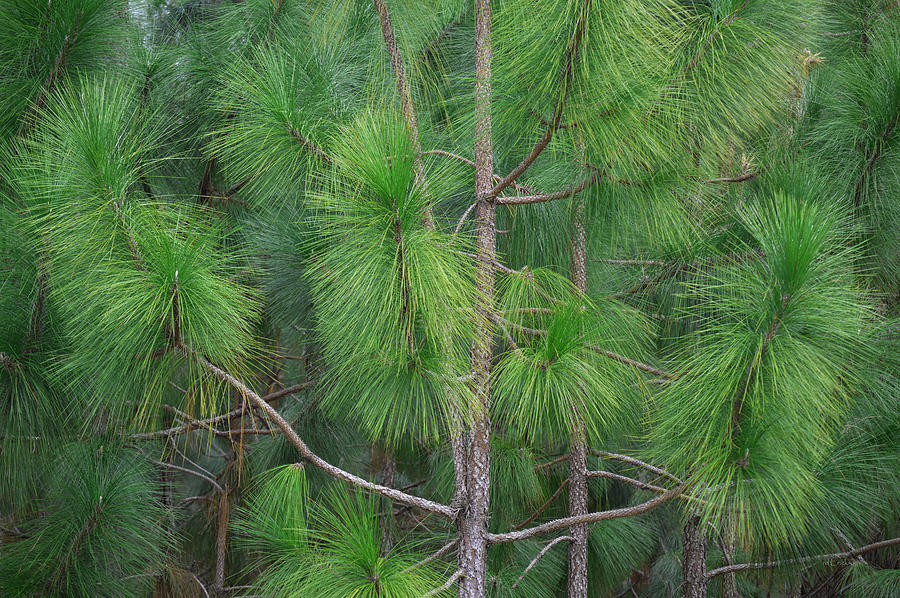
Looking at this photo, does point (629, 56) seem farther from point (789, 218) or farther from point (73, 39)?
point (73, 39)

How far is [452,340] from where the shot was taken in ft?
5.23

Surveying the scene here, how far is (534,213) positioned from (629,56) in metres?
0.96

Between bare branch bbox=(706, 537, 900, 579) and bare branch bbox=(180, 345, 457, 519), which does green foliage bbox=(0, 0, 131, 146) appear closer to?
bare branch bbox=(180, 345, 457, 519)

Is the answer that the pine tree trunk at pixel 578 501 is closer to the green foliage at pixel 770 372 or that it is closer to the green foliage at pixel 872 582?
the green foliage at pixel 872 582

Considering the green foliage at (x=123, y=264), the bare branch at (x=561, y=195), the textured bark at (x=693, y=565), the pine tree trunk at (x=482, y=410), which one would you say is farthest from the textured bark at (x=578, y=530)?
the green foliage at (x=123, y=264)

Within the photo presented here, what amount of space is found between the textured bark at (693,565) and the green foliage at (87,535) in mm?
1833

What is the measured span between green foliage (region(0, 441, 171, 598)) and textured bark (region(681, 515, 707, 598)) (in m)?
1.83

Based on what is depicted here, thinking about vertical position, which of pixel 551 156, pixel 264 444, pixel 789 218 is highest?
pixel 551 156

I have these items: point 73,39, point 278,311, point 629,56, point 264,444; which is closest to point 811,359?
point 629,56

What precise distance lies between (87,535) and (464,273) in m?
1.38

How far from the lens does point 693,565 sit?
9.32 ft

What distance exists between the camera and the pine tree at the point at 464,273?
143cm

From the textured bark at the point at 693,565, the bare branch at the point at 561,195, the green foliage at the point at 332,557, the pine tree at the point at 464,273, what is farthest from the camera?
the textured bark at the point at 693,565

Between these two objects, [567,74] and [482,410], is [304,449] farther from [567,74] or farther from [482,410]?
[567,74]
